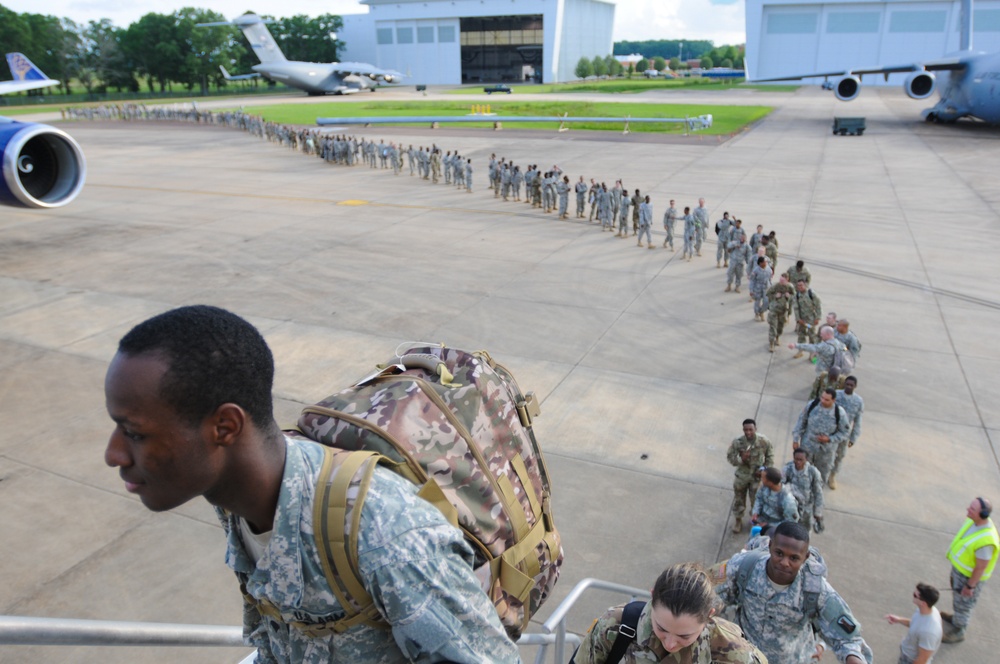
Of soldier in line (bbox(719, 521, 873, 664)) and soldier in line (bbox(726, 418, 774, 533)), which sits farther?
soldier in line (bbox(726, 418, 774, 533))

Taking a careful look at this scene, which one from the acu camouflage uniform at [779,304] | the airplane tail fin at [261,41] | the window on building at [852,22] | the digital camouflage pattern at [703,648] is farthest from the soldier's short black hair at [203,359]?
the window on building at [852,22]

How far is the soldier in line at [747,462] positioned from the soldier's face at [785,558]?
2555 mm

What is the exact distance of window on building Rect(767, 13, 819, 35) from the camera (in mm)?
89750

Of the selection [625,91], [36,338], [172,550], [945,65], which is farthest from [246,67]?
[172,550]

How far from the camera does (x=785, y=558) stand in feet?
12.9

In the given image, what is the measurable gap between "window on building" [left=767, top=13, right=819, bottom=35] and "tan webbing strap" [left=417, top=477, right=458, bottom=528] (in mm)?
104966

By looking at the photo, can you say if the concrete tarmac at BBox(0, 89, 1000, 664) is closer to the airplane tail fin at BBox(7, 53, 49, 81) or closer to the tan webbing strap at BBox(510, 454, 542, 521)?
the tan webbing strap at BBox(510, 454, 542, 521)

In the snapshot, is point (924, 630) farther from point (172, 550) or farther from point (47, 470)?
point (47, 470)

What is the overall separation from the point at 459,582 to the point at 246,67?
384ft

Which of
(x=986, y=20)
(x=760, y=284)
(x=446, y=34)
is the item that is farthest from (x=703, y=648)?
(x=446, y=34)

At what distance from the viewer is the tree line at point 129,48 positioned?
88000 mm

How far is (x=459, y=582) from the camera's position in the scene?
5.14ft

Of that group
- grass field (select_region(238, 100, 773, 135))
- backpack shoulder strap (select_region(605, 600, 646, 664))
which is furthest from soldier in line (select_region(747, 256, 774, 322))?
grass field (select_region(238, 100, 773, 135))

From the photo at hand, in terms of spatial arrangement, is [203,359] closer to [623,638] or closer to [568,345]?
[623,638]
